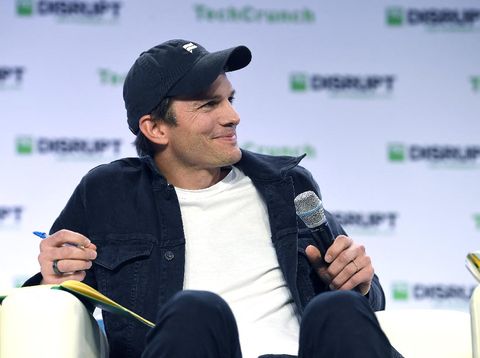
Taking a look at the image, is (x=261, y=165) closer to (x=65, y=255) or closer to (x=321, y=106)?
(x=65, y=255)

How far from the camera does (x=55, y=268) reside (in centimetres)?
193

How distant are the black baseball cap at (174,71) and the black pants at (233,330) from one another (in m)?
0.64

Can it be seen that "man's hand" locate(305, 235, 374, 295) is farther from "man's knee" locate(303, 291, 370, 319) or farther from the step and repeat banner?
the step and repeat banner

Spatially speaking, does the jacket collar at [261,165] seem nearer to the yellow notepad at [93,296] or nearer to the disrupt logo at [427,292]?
the yellow notepad at [93,296]

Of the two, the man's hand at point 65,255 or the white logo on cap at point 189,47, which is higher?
the white logo on cap at point 189,47

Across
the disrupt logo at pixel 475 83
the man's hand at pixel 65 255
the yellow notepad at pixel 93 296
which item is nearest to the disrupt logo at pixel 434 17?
the disrupt logo at pixel 475 83

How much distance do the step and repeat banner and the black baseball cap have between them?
4.97 ft

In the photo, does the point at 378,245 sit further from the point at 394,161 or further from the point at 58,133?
the point at 58,133

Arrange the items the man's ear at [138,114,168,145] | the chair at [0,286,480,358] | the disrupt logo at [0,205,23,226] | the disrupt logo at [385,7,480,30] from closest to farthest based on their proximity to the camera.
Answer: the chair at [0,286,480,358]
the man's ear at [138,114,168,145]
the disrupt logo at [0,205,23,226]
the disrupt logo at [385,7,480,30]

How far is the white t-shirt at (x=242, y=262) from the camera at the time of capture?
1.93 meters

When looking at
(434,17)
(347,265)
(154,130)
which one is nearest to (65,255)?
(154,130)

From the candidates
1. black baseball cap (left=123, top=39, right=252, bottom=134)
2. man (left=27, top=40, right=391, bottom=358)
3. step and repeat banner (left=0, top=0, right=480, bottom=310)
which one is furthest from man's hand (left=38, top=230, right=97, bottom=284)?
step and repeat banner (left=0, top=0, right=480, bottom=310)

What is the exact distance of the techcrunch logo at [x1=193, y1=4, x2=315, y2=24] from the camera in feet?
12.2

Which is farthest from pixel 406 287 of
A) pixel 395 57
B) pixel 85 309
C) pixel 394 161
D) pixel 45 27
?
pixel 85 309
